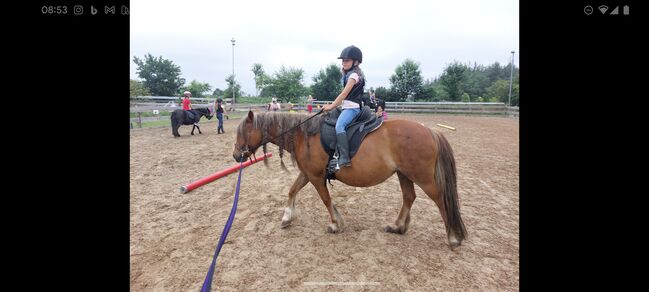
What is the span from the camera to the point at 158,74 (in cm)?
4291

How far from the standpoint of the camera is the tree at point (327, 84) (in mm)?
40625

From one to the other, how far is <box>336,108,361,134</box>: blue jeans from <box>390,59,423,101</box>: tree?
124 ft

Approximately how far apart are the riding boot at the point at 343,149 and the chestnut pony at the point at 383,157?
0.35 feet

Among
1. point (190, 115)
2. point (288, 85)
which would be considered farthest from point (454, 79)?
point (190, 115)

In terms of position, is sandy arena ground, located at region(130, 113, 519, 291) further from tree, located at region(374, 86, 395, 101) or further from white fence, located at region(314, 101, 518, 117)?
tree, located at region(374, 86, 395, 101)

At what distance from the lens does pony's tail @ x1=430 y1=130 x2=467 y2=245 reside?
3.38 m

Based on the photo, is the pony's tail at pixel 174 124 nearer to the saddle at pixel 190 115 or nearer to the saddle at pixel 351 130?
the saddle at pixel 190 115
